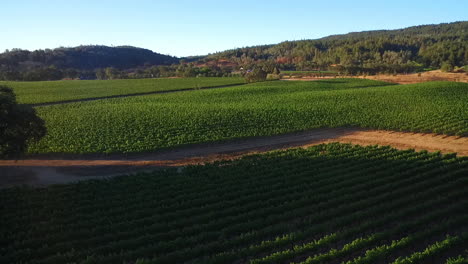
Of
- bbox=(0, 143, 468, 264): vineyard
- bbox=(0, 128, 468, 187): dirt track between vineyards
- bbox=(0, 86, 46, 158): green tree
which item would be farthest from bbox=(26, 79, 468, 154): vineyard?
bbox=(0, 143, 468, 264): vineyard

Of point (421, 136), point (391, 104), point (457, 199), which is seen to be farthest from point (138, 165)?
point (391, 104)

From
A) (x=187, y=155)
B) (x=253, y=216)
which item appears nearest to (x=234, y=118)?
(x=187, y=155)

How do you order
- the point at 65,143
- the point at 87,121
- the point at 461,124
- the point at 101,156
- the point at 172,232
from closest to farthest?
the point at 172,232 < the point at 101,156 < the point at 65,143 < the point at 461,124 < the point at 87,121

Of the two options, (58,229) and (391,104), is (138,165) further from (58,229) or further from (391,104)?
(391,104)

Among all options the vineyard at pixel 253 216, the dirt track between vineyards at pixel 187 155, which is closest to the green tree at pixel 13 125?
the dirt track between vineyards at pixel 187 155

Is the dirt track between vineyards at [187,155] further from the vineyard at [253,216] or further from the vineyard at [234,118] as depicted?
the vineyard at [253,216]

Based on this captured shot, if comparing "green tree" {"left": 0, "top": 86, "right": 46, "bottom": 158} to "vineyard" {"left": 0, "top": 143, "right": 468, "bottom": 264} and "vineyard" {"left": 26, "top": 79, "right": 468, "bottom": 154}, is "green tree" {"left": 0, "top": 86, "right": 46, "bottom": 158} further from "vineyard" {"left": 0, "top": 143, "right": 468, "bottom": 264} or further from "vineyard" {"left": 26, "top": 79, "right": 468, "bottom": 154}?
"vineyard" {"left": 26, "top": 79, "right": 468, "bottom": 154}
